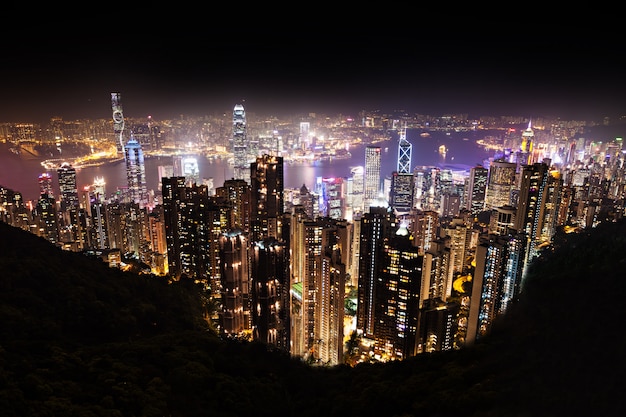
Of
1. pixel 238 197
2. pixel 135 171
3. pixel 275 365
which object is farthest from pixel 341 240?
pixel 135 171

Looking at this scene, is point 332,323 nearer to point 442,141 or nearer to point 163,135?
point 163,135

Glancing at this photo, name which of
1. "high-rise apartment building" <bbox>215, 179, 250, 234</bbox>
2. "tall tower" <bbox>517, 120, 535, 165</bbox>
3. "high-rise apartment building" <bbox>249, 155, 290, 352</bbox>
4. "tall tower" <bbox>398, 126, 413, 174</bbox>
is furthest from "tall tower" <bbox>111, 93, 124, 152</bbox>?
"tall tower" <bbox>517, 120, 535, 165</bbox>

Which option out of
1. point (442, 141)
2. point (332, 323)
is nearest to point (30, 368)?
point (332, 323)

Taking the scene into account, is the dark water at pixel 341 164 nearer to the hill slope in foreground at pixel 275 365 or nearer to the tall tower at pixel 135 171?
the tall tower at pixel 135 171

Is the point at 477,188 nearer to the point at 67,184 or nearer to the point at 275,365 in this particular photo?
the point at 275,365

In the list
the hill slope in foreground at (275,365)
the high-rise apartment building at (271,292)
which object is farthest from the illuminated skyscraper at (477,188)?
the hill slope in foreground at (275,365)
